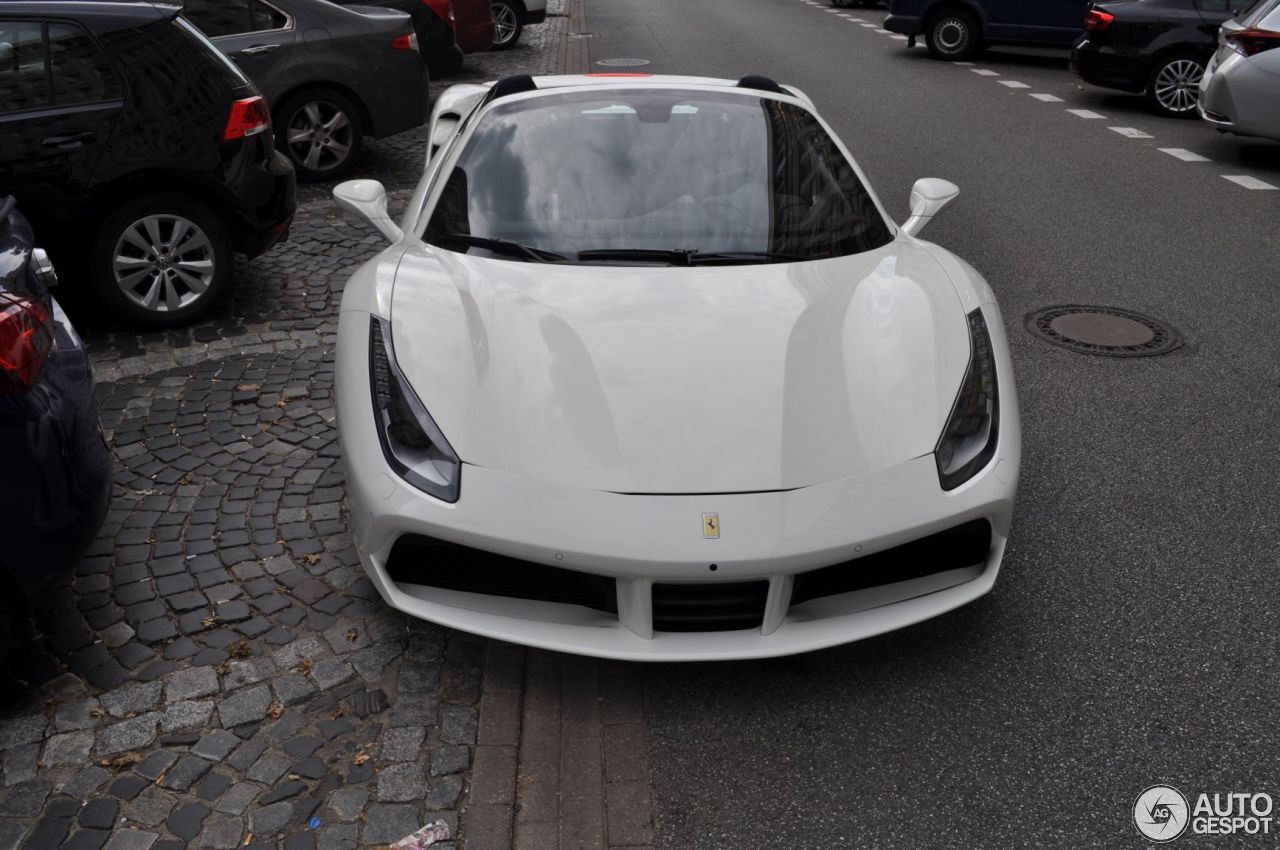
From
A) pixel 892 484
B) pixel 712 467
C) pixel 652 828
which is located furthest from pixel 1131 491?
pixel 652 828

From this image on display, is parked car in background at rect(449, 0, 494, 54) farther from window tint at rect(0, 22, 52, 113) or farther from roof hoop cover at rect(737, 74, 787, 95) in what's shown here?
roof hoop cover at rect(737, 74, 787, 95)

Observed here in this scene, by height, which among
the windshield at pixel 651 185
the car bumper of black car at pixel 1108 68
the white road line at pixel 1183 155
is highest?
the windshield at pixel 651 185

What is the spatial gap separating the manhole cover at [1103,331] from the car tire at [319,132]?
5358mm

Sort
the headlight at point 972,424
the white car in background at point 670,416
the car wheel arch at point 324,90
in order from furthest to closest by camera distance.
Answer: the car wheel arch at point 324,90 < the headlight at point 972,424 < the white car in background at point 670,416

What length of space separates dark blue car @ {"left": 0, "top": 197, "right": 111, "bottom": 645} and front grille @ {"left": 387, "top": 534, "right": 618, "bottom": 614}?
917 mm

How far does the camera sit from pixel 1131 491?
15.0ft

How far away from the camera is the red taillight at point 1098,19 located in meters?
12.5

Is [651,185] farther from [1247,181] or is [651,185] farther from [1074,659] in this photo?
[1247,181]

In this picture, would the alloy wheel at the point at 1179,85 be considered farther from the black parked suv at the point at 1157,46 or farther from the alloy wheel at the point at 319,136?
the alloy wheel at the point at 319,136

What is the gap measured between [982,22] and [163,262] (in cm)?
1293

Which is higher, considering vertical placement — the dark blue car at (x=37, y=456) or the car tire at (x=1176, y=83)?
the dark blue car at (x=37, y=456)

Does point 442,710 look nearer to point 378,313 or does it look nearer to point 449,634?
point 449,634

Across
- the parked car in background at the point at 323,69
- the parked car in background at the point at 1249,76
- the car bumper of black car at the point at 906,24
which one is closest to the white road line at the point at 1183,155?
the parked car in background at the point at 1249,76

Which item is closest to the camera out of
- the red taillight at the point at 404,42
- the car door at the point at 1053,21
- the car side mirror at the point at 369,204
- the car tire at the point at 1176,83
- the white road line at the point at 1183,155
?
the car side mirror at the point at 369,204
